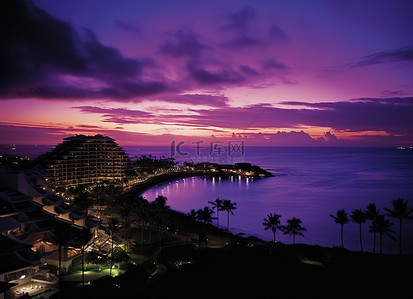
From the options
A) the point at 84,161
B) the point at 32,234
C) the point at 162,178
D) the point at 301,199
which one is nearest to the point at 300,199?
the point at 301,199

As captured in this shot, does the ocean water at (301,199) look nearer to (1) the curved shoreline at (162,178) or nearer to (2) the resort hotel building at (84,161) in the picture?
(1) the curved shoreline at (162,178)

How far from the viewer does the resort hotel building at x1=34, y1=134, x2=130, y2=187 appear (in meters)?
112

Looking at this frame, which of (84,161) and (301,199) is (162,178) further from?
(301,199)

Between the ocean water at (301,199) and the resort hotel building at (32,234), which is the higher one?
the resort hotel building at (32,234)

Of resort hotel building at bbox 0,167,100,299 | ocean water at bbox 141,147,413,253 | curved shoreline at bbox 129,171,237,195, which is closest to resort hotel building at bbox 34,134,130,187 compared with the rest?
curved shoreline at bbox 129,171,237,195

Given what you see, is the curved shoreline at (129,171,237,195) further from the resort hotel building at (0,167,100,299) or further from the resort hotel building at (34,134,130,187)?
the resort hotel building at (0,167,100,299)

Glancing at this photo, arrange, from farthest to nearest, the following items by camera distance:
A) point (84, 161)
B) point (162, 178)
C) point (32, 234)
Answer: point (162, 178) < point (84, 161) < point (32, 234)

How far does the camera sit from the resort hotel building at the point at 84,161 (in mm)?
112481

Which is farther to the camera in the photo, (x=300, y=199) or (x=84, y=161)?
(x=84, y=161)

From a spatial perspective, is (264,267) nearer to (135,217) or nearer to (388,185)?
(135,217)

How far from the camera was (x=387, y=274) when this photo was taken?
34.2 m

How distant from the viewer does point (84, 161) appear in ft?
402

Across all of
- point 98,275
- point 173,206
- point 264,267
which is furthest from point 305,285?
point 173,206

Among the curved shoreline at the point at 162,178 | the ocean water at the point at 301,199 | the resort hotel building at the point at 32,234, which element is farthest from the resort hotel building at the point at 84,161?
the resort hotel building at the point at 32,234
